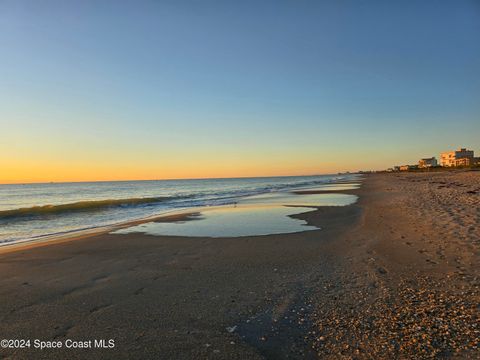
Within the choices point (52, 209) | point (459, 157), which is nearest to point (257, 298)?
point (52, 209)

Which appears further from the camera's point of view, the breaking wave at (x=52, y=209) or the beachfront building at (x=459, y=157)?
the beachfront building at (x=459, y=157)

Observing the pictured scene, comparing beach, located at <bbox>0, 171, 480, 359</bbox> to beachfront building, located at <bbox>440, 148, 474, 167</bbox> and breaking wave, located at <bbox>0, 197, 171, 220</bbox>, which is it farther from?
beachfront building, located at <bbox>440, 148, 474, 167</bbox>

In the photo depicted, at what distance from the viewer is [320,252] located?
884 cm

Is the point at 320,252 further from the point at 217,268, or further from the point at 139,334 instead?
the point at 139,334

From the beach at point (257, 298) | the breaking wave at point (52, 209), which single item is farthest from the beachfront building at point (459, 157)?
the beach at point (257, 298)

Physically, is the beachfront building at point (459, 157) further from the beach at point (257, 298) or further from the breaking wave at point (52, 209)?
the beach at point (257, 298)

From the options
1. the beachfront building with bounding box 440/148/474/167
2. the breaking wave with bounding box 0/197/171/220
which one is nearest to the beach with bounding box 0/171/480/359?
the breaking wave with bounding box 0/197/171/220

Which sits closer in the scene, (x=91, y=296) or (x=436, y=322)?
(x=436, y=322)

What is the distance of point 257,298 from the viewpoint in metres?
5.51

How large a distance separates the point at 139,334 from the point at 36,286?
152 inches

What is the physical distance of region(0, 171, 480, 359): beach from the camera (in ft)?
12.8

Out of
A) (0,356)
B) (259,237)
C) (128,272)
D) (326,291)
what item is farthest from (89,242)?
(326,291)

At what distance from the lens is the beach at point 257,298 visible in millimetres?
3914

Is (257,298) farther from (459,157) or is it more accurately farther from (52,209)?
(459,157)
